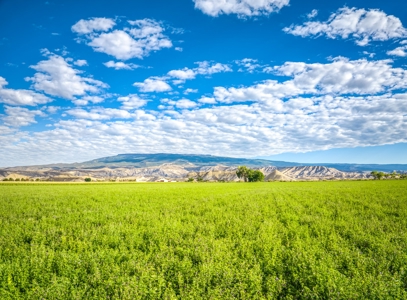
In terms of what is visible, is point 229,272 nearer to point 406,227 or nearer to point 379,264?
point 379,264

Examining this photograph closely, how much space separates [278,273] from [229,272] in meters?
1.67

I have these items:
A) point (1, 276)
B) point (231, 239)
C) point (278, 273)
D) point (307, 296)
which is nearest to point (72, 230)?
point (1, 276)

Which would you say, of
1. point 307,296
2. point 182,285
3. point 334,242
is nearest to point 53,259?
point 182,285

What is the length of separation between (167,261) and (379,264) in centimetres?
665

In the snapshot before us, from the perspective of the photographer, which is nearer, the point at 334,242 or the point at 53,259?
the point at 53,259

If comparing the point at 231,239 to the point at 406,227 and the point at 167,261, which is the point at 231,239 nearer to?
the point at 167,261

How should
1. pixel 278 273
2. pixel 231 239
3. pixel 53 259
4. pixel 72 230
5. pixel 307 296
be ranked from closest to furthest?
pixel 307 296, pixel 278 273, pixel 53 259, pixel 231 239, pixel 72 230

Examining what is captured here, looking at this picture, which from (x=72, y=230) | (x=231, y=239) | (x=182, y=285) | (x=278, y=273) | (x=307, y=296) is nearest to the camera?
(x=307, y=296)

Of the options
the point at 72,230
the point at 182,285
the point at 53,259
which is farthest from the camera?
the point at 72,230

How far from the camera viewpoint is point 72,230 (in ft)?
37.5

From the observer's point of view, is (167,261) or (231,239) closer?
(167,261)

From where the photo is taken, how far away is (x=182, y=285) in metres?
6.16

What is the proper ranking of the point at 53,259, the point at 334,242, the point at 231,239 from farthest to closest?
1. the point at 231,239
2. the point at 334,242
3. the point at 53,259

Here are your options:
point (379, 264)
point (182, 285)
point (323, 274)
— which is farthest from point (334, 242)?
point (182, 285)
